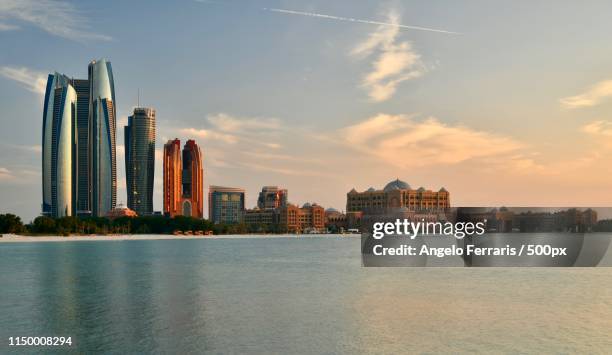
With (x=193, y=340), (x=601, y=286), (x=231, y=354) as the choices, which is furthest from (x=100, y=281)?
(x=601, y=286)

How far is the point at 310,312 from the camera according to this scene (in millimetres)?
51938

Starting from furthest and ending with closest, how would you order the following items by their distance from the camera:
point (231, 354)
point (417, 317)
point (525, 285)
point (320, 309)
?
point (525, 285) → point (320, 309) → point (417, 317) → point (231, 354)

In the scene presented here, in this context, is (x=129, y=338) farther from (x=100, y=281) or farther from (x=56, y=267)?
(x=56, y=267)

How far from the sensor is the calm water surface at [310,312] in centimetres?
3984

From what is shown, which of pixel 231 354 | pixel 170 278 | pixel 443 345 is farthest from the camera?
pixel 170 278

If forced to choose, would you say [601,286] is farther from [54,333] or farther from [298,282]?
[54,333]

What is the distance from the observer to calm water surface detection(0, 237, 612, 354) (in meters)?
39.8

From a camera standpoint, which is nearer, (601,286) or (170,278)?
(601,286)

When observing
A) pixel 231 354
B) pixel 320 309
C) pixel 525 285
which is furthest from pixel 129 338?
pixel 525 285

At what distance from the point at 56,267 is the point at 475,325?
261 ft

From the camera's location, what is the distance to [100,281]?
78.9 metres

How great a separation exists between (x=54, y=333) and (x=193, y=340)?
10614 millimetres

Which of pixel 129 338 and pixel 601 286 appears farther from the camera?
pixel 601 286

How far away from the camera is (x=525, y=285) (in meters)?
75.8
